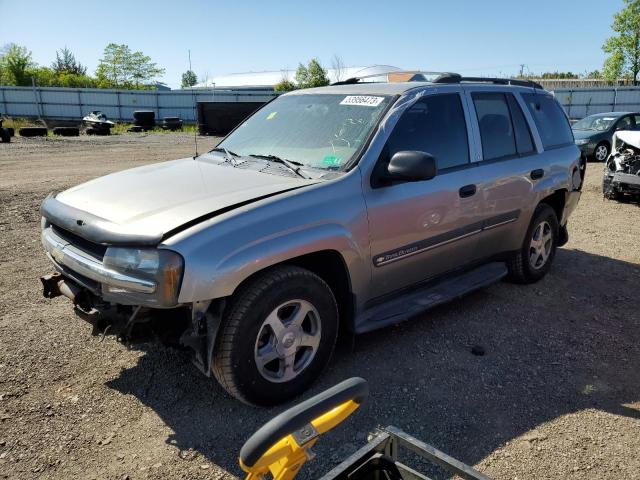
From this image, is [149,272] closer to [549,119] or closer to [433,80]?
[433,80]

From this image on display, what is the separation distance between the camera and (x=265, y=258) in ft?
9.43

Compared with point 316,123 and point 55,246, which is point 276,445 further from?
point 316,123

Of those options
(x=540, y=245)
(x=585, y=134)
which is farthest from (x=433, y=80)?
(x=585, y=134)

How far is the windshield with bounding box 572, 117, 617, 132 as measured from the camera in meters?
15.3

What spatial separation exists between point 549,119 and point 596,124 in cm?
1210

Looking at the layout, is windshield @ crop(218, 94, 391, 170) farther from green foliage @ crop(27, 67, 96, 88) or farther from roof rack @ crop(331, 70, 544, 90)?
green foliage @ crop(27, 67, 96, 88)

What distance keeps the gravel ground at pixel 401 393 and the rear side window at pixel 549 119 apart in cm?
148

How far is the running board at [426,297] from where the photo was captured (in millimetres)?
3576

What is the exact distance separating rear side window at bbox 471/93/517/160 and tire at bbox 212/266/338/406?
209 centimetres

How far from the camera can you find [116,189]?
348cm

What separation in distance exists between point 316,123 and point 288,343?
1.69m

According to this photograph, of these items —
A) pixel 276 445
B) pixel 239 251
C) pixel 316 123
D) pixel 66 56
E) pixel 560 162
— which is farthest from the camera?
pixel 66 56

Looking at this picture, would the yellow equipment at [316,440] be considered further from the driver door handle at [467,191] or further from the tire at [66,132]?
the tire at [66,132]

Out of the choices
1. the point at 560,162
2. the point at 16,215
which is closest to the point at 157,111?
the point at 16,215
